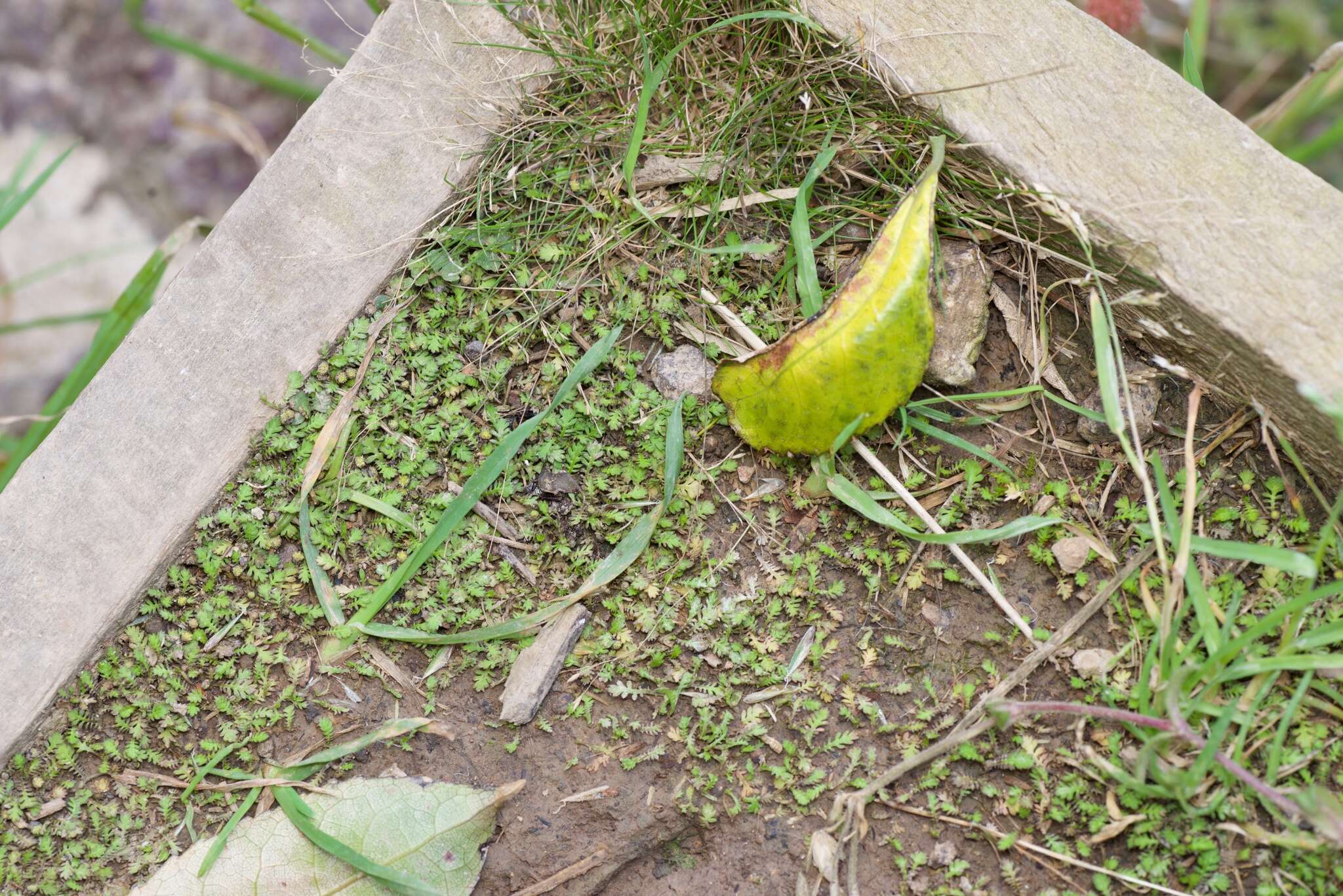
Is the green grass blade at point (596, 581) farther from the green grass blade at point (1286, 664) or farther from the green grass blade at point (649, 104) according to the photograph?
the green grass blade at point (1286, 664)

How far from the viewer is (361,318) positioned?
170cm

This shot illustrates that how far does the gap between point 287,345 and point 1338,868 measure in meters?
1.93

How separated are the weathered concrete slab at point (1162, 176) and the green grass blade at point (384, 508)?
3.85 feet

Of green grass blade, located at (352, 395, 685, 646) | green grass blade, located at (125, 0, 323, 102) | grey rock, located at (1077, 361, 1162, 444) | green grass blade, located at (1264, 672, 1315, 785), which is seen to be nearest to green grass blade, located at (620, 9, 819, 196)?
green grass blade, located at (352, 395, 685, 646)

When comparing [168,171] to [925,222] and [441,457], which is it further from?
[925,222]

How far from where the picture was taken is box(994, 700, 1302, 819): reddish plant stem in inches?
52.3

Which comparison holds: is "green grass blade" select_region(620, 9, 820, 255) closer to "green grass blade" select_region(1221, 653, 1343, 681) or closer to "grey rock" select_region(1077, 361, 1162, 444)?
"grey rock" select_region(1077, 361, 1162, 444)

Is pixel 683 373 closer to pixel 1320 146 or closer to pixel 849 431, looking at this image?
pixel 849 431

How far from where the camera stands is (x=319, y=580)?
163 centimetres

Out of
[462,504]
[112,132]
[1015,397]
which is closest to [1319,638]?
[1015,397]

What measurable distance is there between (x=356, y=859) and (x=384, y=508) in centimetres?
59

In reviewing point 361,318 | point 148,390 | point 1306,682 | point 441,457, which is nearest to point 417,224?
point 361,318

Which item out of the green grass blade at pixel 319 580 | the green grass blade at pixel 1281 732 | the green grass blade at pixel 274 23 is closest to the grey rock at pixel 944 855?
the green grass blade at pixel 1281 732

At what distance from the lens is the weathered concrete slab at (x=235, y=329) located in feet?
5.37
